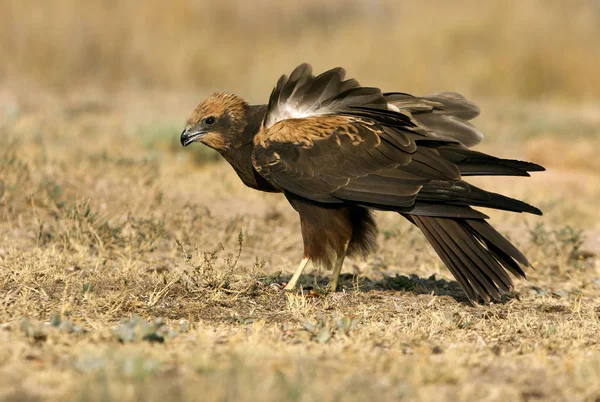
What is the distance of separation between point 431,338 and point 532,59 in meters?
13.2

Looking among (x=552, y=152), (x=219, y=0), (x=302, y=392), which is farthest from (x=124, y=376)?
(x=219, y=0)

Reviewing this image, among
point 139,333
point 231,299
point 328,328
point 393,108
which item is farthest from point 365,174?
point 139,333

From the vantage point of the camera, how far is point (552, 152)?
10.5 meters

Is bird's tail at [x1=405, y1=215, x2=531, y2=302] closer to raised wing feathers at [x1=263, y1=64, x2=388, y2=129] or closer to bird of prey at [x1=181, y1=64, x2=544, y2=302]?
bird of prey at [x1=181, y1=64, x2=544, y2=302]

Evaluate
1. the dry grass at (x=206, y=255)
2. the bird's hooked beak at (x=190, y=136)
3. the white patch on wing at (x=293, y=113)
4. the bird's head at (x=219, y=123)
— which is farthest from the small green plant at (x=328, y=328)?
the bird's hooked beak at (x=190, y=136)

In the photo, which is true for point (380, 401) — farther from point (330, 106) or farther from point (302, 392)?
point (330, 106)

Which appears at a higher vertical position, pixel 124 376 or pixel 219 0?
pixel 219 0

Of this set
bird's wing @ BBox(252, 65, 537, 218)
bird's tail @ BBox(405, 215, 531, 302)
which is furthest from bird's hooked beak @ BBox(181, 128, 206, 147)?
bird's tail @ BBox(405, 215, 531, 302)

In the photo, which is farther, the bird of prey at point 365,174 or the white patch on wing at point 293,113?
the white patch on wing at point 293,113

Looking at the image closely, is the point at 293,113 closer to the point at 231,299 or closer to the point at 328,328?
the point at 231,299

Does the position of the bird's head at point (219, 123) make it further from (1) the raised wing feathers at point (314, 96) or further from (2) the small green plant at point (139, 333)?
(2) the small green plant at point (139, 333)

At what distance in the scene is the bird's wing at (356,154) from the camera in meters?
4.82

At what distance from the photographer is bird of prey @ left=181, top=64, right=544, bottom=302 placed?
483 cm

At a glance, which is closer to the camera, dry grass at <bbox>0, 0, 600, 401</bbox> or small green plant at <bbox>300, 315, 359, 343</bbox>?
dry grass at <bbox>0, 0, 600, 401</bbox>
